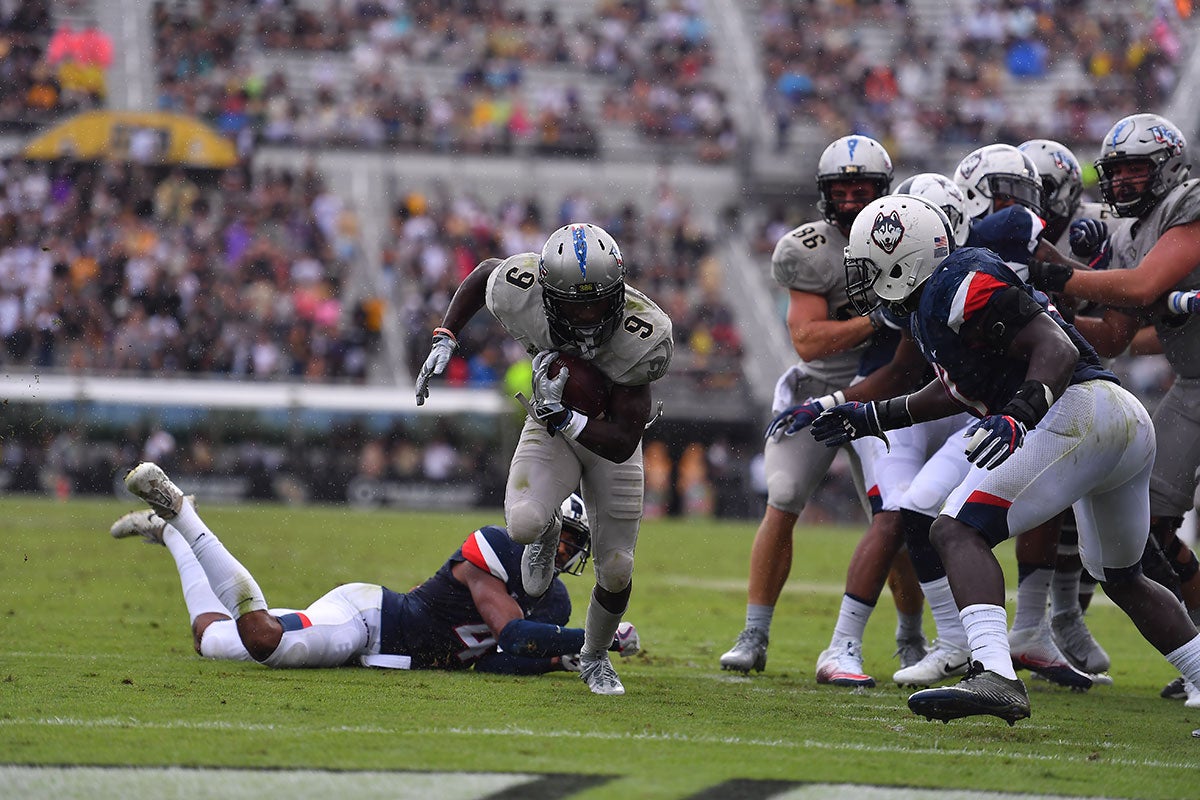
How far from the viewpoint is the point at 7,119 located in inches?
909

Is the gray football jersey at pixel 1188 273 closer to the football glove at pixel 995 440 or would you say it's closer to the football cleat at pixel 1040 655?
the football cleat at pixel 1040 655

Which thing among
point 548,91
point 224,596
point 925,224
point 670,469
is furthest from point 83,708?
point 548,91

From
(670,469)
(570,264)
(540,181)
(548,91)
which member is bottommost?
(670,469)

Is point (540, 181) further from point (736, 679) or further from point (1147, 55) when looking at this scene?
point (736, 679)

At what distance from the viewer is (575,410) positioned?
523 cm

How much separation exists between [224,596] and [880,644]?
3735mm

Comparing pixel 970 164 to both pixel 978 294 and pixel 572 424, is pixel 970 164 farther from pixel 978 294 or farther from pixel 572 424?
pixel 572 424

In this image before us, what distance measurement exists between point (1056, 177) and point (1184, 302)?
979mm

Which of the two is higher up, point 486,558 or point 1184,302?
point 1184,302

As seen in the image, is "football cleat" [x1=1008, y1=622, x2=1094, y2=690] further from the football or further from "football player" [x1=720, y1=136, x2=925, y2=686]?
the football

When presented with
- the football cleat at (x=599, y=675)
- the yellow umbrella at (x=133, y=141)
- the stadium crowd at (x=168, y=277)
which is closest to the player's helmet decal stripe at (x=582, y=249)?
the football cleat at (x=599, y=675)

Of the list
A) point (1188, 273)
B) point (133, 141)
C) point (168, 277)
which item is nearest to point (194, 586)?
point (1188, 273)

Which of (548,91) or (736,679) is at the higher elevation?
(548,91)

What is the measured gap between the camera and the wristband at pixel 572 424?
5.08 metres
